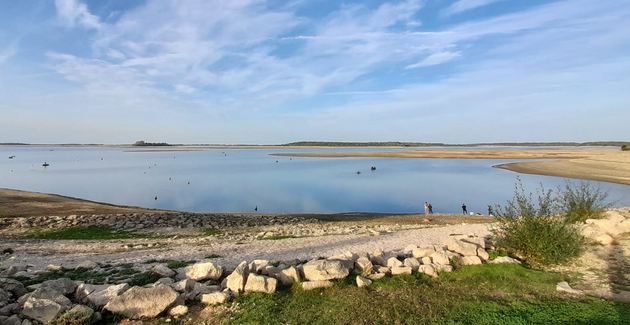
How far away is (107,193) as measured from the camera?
40.8 m

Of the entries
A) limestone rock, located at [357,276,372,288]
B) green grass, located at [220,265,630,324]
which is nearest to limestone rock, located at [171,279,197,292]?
green grass, located at [220,265,630,324]

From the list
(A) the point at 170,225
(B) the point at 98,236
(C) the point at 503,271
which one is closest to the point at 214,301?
(C) the point at 503,271

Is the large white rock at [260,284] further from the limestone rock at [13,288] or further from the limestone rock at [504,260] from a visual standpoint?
the limestone rock at [504,260]

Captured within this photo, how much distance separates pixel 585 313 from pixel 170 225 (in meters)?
19.8

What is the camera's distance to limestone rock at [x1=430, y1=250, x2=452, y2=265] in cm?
876

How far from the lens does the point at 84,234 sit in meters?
17.9

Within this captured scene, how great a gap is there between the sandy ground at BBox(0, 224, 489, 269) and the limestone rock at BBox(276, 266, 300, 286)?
3.01 metres

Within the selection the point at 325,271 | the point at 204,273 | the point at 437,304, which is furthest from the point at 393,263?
the point at 204,273

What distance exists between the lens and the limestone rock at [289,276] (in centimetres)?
Result: 769

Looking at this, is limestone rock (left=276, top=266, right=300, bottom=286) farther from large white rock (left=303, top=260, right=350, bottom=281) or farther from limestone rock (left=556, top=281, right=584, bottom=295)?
limestone rock (left=556, top=281, right=584, bottom=295)

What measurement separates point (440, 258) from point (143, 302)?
6.68 m

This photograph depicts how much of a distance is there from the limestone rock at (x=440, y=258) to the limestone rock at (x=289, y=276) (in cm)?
354

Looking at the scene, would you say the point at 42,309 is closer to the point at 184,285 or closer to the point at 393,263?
the point at 184,285

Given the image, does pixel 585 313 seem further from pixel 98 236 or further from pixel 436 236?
pixel 98 236
